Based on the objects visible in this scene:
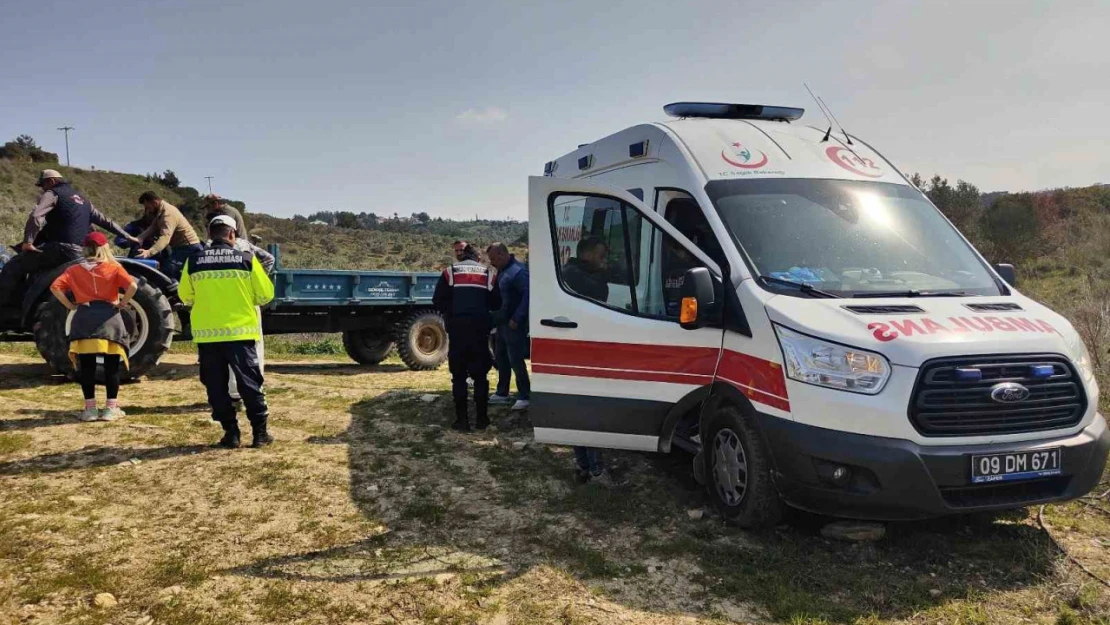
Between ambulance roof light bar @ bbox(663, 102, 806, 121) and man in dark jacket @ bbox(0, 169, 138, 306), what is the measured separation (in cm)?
618

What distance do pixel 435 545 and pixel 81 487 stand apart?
265 cm

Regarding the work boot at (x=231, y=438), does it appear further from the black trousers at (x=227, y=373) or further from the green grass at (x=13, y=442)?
the green grass at (x=13, y=442)

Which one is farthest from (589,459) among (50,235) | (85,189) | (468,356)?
(85,189)

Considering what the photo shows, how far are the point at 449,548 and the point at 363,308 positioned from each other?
6345 mm

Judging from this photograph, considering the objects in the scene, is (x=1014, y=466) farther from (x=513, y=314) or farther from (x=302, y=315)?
(x=302, y=315)

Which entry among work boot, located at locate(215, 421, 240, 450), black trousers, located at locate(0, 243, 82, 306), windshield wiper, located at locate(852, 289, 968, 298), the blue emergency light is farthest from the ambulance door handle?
black trousers, located at locate(0, 243, 82, 306)

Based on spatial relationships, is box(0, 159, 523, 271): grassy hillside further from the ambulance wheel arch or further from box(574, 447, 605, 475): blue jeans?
the ambulance wheel arch

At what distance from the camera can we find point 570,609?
126 inches

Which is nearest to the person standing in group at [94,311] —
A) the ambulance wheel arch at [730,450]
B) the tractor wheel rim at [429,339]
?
the tractor wheel rim at [429,339]

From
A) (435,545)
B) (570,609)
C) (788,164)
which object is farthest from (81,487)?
(788,164)

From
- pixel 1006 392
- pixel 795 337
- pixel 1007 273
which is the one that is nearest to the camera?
pixel 1006 392

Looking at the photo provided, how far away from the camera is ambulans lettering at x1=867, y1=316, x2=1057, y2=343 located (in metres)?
3.34

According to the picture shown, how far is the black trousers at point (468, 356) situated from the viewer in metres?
6.22

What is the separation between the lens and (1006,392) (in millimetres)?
3324
